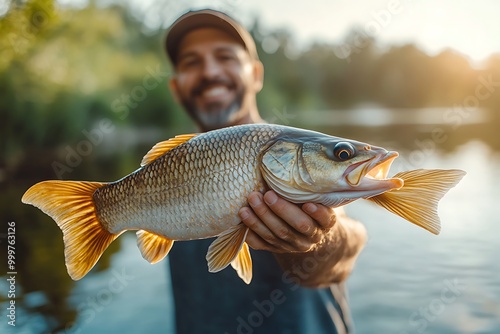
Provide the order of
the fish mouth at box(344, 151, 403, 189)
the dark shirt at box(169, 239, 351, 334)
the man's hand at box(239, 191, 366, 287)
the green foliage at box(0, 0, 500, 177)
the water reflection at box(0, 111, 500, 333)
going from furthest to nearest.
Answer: the green foliage at box(0, 0, 500, 177)
the water reflection at box(0, 111, 500, 333)
the dark shirt at box(169, 239, 351, 334)
the man's hand at box(239, 191, 366, 287)
the fish mouth at box(344, 151, 403, 189)

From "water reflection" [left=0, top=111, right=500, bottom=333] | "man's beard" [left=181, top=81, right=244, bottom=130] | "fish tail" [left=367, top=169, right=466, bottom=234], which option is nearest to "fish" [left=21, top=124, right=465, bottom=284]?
"fish tail" [left=367, top=169, right=466, bottom=234]

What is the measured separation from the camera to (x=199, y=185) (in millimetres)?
1429

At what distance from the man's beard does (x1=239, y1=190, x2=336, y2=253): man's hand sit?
4.02 feet

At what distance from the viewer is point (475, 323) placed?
215 inches

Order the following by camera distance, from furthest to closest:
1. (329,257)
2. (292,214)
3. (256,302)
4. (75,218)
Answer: (256,302) < (329,257) < (75,218) < (292,214)

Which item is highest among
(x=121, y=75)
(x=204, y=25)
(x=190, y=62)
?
(x=121, y=75)

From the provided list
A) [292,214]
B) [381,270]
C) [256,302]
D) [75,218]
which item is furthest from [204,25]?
[381,270]

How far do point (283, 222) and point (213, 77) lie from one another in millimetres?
1443

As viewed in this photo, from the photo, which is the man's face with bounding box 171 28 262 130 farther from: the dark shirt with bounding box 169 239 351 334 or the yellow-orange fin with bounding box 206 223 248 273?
the yellow-orange fin with bounding box 206 223 248 273

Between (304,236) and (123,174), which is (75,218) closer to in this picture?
(304,236)

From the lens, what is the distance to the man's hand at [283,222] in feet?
4.65

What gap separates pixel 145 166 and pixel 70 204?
254mm

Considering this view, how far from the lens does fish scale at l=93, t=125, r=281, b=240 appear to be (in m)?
1.41

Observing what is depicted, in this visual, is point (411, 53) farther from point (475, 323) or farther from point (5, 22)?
point (475, 323)
